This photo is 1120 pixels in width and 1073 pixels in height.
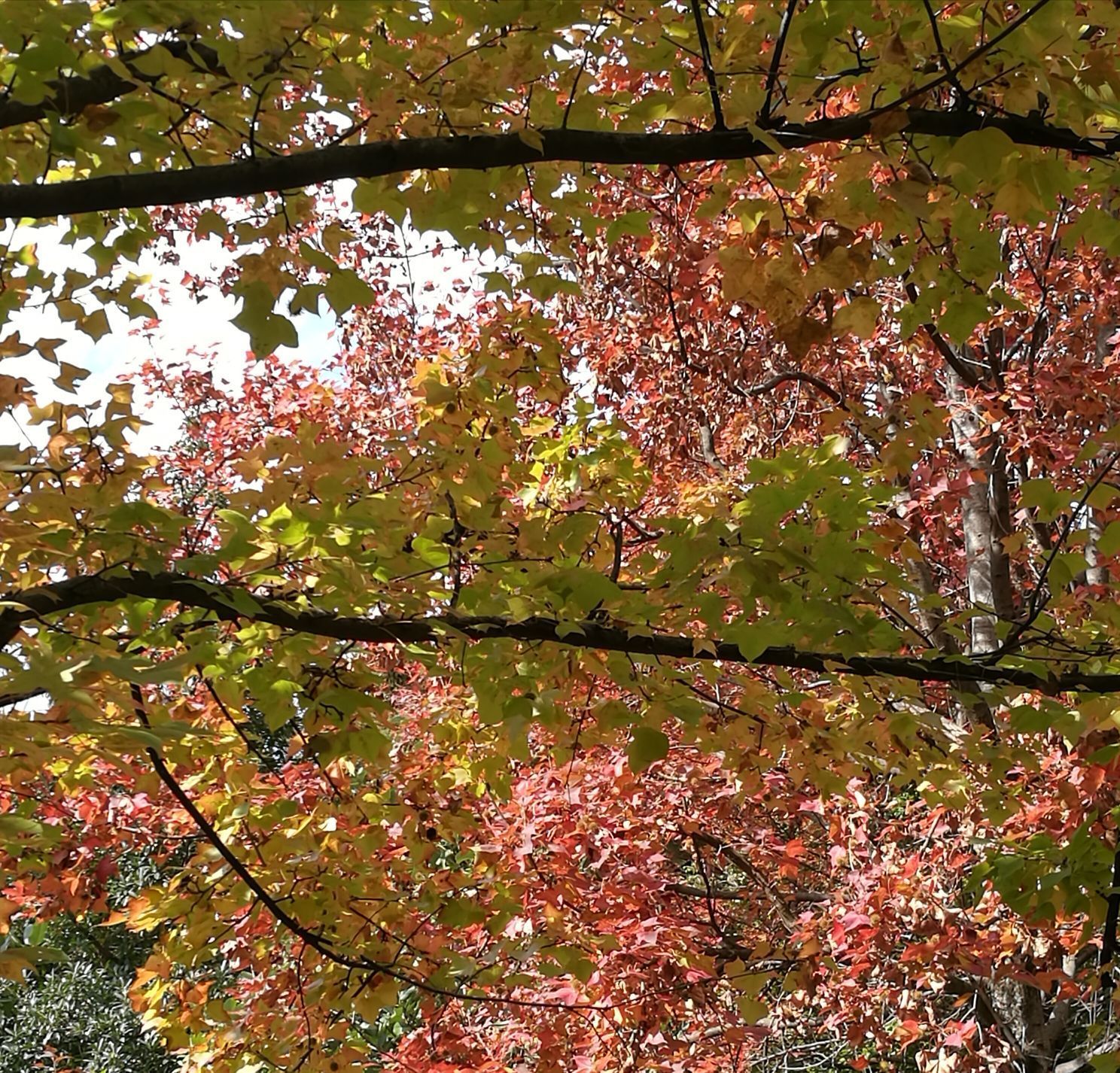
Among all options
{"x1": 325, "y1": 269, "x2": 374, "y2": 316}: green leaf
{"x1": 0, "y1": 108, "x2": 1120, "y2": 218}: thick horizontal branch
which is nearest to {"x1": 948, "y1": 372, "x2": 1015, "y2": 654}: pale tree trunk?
{"x1": 0, "y1": 108, "x2": 1120, "y2": 218}: thick horizontal branch

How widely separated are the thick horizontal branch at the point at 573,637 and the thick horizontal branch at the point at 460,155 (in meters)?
0.94

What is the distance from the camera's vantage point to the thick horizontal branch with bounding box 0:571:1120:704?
258 centimetres

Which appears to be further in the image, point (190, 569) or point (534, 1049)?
point (534, 1049)

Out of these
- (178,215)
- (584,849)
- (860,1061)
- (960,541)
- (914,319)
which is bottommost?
(860,1061)

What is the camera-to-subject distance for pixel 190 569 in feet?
8.52

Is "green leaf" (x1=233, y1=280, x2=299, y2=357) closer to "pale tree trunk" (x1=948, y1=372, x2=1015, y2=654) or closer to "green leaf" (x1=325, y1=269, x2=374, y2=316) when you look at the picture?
"green leaf" (x1=325, y1=269, x2=374, y2=316)

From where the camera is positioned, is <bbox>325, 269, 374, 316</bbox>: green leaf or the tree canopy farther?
<bbox>325, 269, 374, 316</bbox>: green leaf

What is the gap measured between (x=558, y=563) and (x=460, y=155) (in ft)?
4.27

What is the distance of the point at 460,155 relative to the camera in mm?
2148

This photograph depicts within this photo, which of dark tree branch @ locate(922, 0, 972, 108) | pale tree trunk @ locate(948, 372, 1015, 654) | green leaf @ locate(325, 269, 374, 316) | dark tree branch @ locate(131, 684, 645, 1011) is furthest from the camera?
pale tree trunk @ locate(948, 372, 1015, 654)

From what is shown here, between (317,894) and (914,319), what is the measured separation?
9.44 feet

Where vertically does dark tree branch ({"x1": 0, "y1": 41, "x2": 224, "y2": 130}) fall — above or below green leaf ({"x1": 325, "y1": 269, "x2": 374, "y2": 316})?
above

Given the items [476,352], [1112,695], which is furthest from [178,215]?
[1112,695]

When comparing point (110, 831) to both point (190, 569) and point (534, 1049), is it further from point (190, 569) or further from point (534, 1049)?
point (534, 1049)
